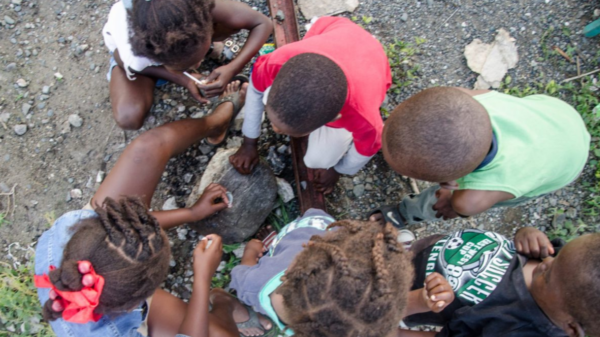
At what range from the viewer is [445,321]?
6.90ft

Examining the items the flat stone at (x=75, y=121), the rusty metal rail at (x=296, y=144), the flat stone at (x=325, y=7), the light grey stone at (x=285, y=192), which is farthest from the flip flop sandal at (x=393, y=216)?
the flat stone at (x=75, y=121)

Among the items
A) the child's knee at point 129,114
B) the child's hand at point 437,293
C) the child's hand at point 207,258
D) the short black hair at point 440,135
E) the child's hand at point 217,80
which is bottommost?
the child's hand at point 207,258

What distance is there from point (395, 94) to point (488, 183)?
1.21m

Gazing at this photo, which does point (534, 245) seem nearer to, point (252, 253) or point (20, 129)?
point (252, 253)

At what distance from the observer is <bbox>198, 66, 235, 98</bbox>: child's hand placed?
8.45ft

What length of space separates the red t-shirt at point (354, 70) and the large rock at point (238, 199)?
660mm

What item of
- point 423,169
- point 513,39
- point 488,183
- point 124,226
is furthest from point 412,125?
point 513,39

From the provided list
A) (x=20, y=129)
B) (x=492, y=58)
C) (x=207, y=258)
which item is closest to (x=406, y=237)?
(x=207, y=258)

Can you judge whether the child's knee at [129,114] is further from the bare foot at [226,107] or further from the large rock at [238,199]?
the large rock at [238,199]

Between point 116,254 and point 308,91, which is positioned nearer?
point 116,254

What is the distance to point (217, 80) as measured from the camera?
260 cm

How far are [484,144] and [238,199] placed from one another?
1.57 m

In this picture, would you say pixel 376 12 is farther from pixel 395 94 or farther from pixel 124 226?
pixel 124 226

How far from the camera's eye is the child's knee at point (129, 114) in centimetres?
264
